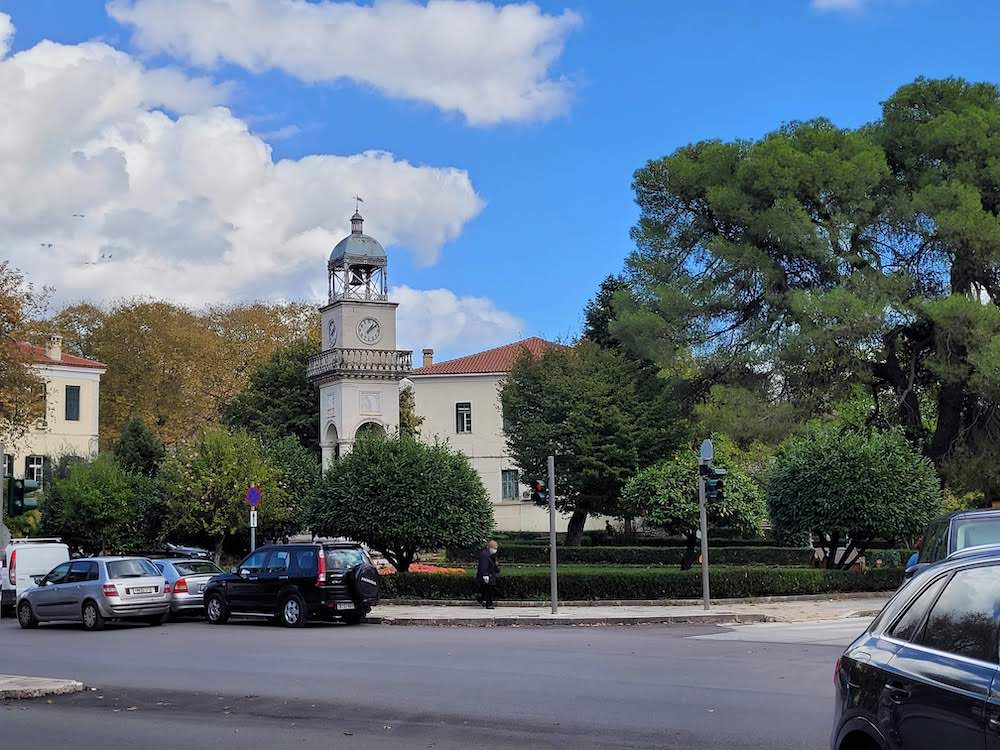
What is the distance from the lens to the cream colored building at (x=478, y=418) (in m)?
69.4

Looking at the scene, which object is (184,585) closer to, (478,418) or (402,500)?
(402,500)

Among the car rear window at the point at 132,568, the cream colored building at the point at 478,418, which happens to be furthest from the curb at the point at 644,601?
the cream colored building at the point at 478,418

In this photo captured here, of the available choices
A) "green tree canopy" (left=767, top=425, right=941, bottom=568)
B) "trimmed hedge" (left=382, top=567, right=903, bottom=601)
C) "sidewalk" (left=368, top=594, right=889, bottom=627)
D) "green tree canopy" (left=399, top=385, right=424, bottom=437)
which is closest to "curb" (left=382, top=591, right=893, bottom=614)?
"sidewalk" (left=368, top=594, right=889, bottom=627)

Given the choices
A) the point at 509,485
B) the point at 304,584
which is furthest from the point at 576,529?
the point at 304,584

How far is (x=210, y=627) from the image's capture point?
79.5 ft

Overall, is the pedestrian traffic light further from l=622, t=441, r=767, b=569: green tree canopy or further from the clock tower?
the clock tower

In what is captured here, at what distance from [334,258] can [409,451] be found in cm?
2175

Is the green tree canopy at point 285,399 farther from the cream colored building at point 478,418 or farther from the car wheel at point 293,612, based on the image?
the car wheel at point 293,612

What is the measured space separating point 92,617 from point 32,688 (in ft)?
39.2

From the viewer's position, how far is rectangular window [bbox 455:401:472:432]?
70500mm

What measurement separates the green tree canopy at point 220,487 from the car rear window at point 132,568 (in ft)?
47.2

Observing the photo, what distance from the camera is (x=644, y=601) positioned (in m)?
26.5

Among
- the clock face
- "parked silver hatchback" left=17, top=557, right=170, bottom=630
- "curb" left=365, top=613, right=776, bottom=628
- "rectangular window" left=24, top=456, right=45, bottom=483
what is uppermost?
the clock face

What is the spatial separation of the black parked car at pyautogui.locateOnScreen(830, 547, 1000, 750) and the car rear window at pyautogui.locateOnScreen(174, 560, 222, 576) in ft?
74.0
